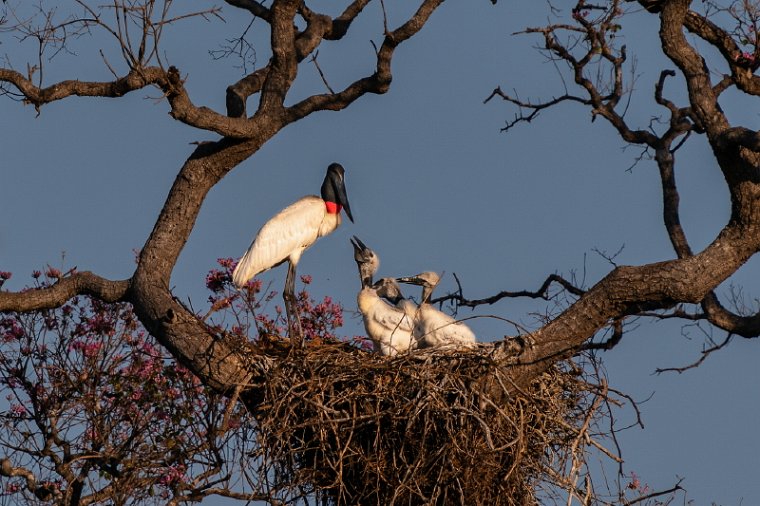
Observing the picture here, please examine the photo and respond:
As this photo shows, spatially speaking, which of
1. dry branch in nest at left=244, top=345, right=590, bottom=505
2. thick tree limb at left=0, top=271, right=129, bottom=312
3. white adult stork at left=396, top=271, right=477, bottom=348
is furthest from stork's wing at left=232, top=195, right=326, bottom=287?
dry branch in nest at left=244, top=345, right=590, bottom=505

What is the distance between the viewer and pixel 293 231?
34.3ft

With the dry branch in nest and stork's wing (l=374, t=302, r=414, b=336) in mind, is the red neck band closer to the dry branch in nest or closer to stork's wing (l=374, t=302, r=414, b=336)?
stork's wing (l=374, t=302, r=414, b=336)

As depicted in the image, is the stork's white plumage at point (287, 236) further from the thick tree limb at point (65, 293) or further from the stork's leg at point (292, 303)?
the thick tree limb at point (65, 293)

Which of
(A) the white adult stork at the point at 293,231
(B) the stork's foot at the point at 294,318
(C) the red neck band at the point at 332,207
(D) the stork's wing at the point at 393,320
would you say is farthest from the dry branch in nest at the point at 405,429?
(C) the red neck band at the point at 332,207

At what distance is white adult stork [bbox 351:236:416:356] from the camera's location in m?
9.17

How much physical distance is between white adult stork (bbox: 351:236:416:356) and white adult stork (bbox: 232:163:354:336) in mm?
647

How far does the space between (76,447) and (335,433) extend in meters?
2.14

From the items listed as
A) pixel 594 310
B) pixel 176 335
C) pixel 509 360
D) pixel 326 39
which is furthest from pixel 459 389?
pixel 326 39

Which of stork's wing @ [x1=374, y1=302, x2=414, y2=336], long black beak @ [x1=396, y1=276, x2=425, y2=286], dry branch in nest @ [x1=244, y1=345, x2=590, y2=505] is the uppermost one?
long black beak @ [x1=396, y1=276, x2=425, y2=286]

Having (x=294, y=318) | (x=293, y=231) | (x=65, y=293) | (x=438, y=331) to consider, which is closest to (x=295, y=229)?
(x=293, y=231)

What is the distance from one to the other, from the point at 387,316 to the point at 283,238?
1400 millimetres

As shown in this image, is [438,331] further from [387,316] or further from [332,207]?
[332,207]

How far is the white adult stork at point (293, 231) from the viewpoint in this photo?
10125 mm

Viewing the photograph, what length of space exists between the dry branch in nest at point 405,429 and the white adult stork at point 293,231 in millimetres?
1781
